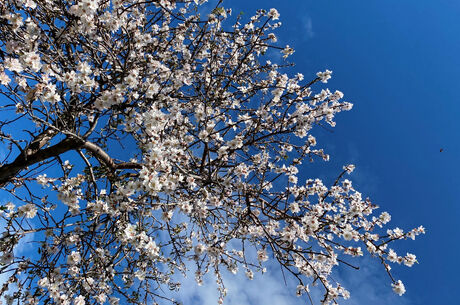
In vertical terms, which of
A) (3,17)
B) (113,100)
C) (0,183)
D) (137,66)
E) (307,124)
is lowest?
(0,183)

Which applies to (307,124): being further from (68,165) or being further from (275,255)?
(68,165)

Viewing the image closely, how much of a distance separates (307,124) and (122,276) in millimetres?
4026

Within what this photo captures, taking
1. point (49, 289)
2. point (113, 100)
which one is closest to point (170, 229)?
point (49, 289)

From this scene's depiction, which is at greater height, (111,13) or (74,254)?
(111,13)

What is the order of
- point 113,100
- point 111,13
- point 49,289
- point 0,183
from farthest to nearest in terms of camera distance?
point 0,183 < point 111,13 < point 49,289 < point 113,100

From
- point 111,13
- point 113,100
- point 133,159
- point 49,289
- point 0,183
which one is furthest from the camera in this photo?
point 133,159

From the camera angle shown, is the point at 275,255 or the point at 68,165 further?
the point at 68,165

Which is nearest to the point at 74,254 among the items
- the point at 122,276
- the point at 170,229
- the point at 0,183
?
the point at 122,276

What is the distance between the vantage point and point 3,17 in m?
4.06

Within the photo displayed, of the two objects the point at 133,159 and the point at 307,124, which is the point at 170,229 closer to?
the point at 133,159

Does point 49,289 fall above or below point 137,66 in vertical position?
below

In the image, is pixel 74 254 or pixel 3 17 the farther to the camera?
pixel 74 254

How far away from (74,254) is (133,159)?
2376mm

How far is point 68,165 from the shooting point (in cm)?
559
